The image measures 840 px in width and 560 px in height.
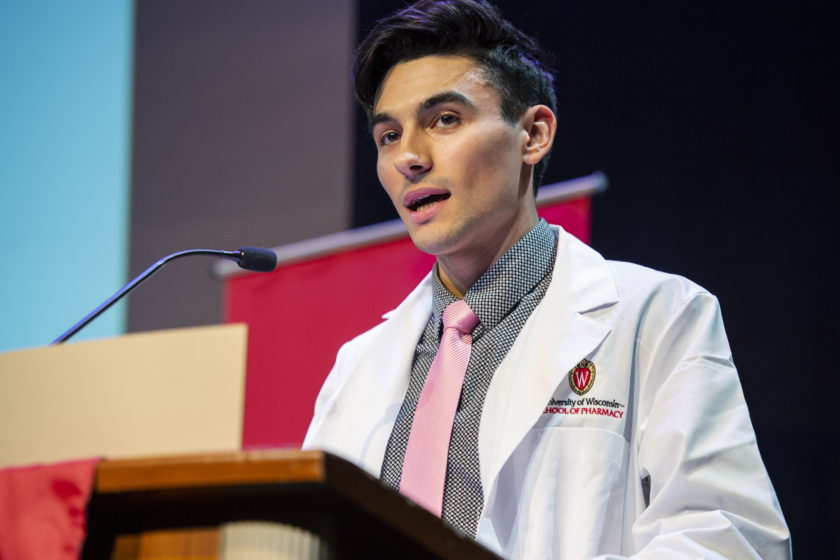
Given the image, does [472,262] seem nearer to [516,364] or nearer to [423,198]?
[423,198]

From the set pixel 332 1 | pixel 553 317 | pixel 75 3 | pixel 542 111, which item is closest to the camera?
pixel 553 317

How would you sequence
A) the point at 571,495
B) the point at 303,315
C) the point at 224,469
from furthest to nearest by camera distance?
the point at 303,315 → the point at 571,495 → the point at 224,469

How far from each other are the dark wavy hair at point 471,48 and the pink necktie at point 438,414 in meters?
0.39

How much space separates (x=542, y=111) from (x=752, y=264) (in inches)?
39.8

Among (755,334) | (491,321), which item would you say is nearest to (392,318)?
(491,321)

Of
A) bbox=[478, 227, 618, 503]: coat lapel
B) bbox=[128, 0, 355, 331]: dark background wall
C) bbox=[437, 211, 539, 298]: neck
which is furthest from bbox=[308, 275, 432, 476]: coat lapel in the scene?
bbox=[128, 0, 355, 331]: dark background wall

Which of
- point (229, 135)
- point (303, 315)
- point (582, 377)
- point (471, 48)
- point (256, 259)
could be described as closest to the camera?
point (582, 377)

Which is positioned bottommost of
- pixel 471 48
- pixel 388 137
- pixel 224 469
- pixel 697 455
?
pixel 697 455

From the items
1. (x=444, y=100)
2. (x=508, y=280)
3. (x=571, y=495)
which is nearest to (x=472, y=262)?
(x=508, y=280)

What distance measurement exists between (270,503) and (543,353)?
0.94m

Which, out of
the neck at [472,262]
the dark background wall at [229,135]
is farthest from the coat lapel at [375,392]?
the dark background wall at [229,135]

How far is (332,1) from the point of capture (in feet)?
11.7

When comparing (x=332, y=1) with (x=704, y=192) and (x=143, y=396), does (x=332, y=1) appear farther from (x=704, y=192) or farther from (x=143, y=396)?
(x=143, y=396)

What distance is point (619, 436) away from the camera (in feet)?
4.76
